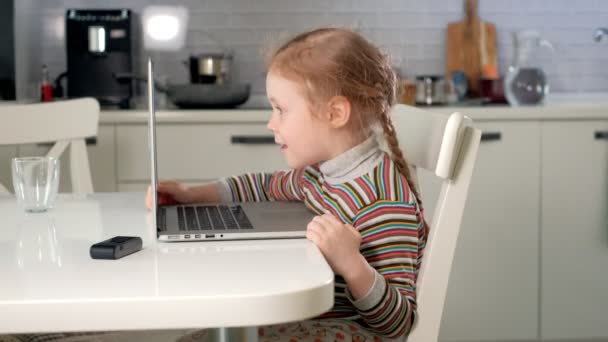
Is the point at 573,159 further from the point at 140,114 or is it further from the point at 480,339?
the point at 140,114

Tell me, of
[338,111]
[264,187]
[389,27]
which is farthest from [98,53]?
[338,111]

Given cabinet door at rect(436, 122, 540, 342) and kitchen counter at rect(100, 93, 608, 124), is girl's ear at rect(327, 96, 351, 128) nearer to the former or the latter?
kitchen counter at rect(100, 93, 608, 124)

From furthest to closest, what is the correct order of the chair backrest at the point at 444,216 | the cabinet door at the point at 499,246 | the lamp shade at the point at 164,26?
the lamp shade at the point at 164,26, the cabinet door at the point at 499,246, the chair backrest at the point at 444,216

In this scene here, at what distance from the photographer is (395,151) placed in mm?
1461

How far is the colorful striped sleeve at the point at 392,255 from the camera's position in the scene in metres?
1.25

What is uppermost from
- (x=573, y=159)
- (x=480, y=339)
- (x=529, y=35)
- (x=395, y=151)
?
(x=529, y=35)

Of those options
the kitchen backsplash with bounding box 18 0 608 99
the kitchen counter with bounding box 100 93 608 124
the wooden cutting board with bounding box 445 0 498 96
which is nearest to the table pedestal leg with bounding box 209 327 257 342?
the kitchen counter with bounding box 100 93 608 124

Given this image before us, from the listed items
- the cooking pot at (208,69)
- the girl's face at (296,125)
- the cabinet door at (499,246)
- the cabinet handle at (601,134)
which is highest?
the cooking pot at (208,69)

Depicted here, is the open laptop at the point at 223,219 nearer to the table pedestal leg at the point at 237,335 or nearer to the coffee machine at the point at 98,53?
the table pedestal leg at the point at 237,335

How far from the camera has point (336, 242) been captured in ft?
3.72

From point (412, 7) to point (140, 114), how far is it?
4.13 feet

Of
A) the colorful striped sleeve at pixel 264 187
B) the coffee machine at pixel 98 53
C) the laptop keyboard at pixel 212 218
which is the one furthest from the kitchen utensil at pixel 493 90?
the laptop keyboard at pixel 212 218

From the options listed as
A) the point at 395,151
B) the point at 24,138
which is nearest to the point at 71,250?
the point at 395,151

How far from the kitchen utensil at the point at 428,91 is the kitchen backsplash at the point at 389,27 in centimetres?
29
